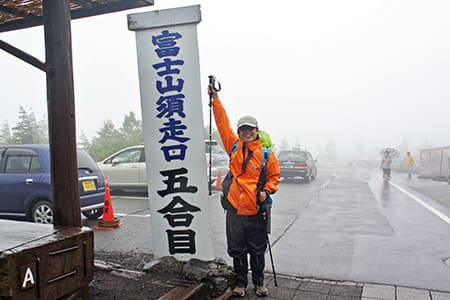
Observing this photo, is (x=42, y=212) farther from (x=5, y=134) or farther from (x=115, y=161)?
(x=5, y=134)

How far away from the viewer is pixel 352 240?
693 centimetres

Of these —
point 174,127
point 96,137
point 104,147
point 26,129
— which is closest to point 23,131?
point 26,129

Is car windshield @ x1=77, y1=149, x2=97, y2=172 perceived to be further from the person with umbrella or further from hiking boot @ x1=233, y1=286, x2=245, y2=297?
the person with umbrella

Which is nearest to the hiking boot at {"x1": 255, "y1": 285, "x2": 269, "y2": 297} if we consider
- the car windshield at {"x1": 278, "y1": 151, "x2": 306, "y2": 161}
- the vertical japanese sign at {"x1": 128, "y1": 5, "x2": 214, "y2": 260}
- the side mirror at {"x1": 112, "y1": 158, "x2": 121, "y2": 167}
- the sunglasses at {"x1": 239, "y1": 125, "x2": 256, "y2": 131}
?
the vertical japanese sign at {"x1": 128, "y1": 5, "x2": 214, "y2": 260}

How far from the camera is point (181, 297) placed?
143 inches

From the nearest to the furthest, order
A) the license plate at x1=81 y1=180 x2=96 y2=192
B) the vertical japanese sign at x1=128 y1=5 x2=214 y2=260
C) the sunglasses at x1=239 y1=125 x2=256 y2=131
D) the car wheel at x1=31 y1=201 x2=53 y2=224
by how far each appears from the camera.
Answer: the sunglasses at x1=239 y1=125 x2=256 y2=131 < the vertical japanese sign at x1=128 y1=5 x2=214 y2=260 < the car wheel at x1=31 y1=201 x2=53 y2=224 < the license plate at x1=81 y1=180 x2=96 y2=192

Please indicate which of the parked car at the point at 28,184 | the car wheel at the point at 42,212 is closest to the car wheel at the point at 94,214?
the parked car at the point at 28,184

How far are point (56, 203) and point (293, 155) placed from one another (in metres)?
17.0

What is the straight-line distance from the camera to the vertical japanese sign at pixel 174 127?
442 cm

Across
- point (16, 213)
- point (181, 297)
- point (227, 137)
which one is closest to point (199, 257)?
point (181, 297)

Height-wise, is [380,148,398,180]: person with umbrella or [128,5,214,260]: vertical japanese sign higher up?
[128,5,214,260]: vertical japanese sign

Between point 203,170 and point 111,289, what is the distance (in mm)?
1555

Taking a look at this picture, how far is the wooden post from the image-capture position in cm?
341

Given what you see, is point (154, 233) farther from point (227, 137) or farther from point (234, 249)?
point (227, 137)
